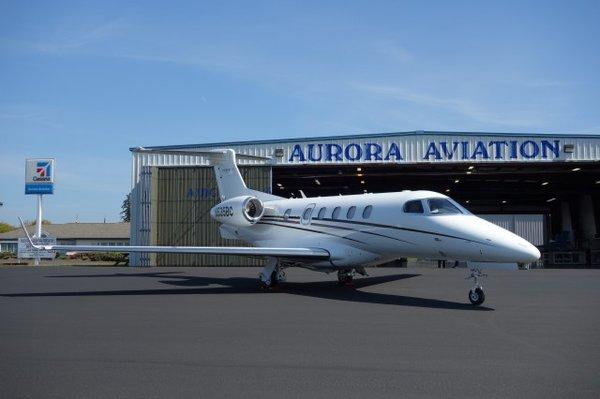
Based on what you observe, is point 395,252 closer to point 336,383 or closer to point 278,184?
point 336,383

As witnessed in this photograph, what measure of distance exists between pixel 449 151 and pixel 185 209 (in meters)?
15.6

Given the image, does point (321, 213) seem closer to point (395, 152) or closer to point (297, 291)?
point (297, 291)

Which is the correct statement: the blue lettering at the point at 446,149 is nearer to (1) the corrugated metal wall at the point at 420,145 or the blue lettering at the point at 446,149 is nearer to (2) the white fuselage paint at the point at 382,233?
(1) the corrugated metal wall at the point at 420,145

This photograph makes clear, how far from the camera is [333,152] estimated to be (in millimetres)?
31391

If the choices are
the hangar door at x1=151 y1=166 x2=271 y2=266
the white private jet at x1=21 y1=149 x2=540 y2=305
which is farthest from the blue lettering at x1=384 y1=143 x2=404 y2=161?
the white private jet at x1=21 y1=149 x2=540 y2=305

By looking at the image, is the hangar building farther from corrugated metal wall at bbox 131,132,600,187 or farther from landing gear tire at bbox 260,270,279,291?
landing gear tire at bbox 260,270,279,291

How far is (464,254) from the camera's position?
13703 mm

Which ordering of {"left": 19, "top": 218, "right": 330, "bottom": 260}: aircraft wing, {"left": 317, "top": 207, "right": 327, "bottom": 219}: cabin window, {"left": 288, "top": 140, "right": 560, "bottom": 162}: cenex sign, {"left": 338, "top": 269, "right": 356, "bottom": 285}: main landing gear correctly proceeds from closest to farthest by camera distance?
{"left": 19, "top": 218, "right": 330, "bottom": 260}: aircraft wing < {"left": 317, "top": 207, "right": 327, "bottom": 219}: cabin window < {"left": 338, "top": 269, "right": 356, "bottom": 285}: main landing gear < {"left": 288, "top": 140, "right": 560, "bottom": 162}: cenex sign

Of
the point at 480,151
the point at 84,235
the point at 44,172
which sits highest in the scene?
the point at 480,151

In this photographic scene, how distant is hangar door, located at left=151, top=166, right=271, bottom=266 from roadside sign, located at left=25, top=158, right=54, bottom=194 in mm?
10361

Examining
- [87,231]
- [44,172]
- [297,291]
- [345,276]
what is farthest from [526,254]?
[87,231]

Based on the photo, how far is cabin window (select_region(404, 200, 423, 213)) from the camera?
1527 cm

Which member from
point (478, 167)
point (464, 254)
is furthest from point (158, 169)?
point (464, 254)

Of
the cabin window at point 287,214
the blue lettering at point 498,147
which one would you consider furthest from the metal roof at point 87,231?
the cabin window at point 287,214
